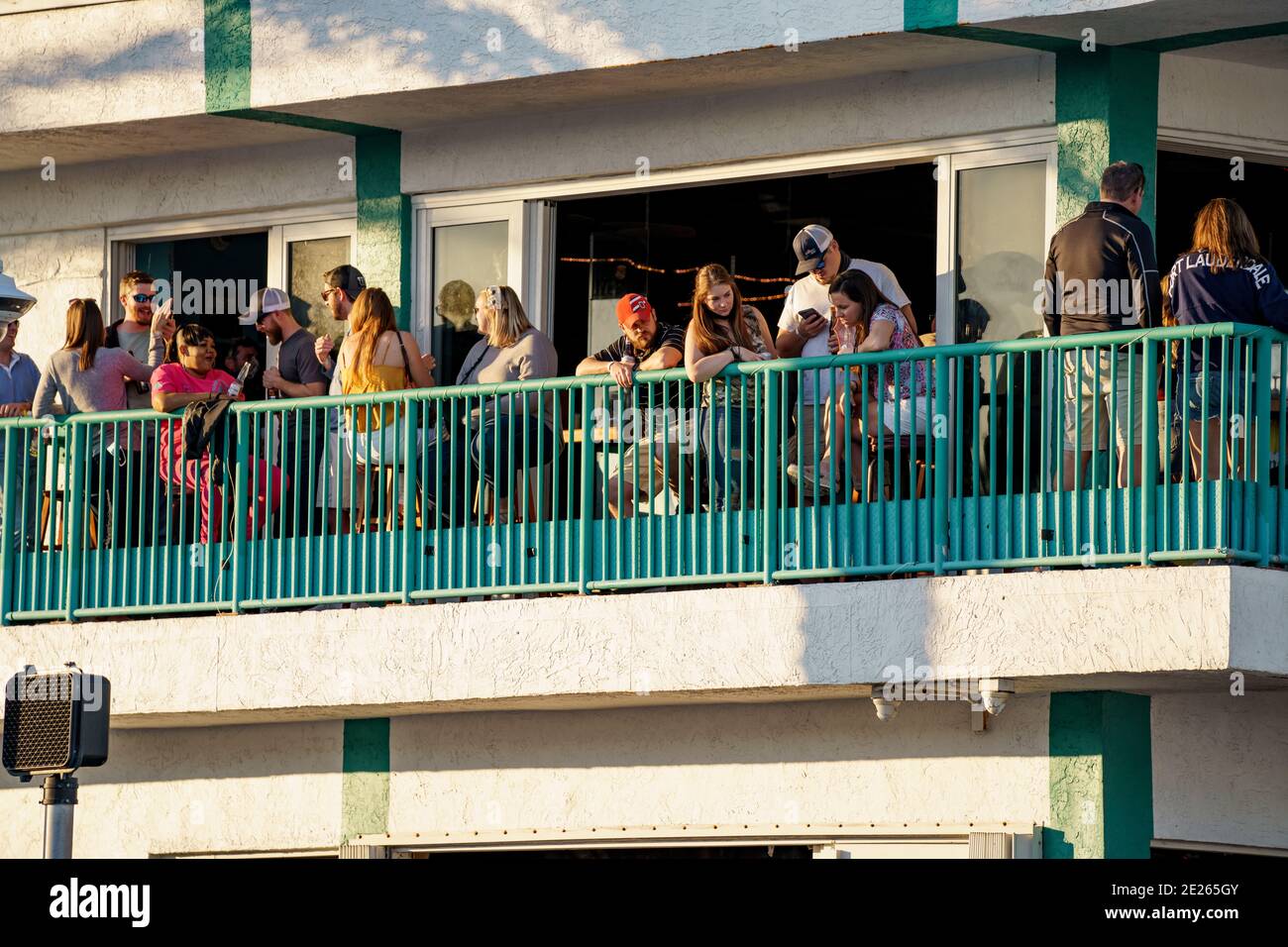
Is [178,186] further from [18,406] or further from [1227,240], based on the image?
[1227,240]

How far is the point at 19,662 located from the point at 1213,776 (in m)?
6.11

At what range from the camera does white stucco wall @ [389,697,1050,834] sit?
13836mm

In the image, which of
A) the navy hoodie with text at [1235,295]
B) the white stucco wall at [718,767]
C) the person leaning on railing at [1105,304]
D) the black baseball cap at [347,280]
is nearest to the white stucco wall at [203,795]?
the white stucco wall at [718,767]

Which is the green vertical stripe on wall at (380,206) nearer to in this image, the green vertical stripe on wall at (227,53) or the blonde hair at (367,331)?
the green vertical stripe on wall at (227,53)

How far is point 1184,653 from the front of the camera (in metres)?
12.3

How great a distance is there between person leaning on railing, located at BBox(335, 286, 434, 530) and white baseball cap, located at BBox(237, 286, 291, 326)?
109 cm

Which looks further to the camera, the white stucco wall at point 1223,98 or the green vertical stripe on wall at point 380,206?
the green vertical stripe on wall at point 380,206

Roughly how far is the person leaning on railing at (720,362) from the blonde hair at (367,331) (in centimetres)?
169

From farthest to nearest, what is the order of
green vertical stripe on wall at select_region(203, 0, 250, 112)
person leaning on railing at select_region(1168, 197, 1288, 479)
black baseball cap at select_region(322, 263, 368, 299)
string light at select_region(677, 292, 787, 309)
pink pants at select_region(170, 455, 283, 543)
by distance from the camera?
string light at select_region(677, 292, 787, 309), green vertical stripe on wall at select_region(203, 0, 250, 112), black baseball cap at select_region(322, 263, 368, 299), pink pants at select_region(170, 455, 283, 543), person leaning on railing at select_region(1168, 197, 1288, 479)

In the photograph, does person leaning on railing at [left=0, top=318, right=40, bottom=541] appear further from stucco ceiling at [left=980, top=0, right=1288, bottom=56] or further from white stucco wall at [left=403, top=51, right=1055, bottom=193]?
stucco ceiling at [left=980, top=0, right=1288, bottom=56]

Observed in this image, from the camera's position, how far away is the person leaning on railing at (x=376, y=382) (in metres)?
14.2

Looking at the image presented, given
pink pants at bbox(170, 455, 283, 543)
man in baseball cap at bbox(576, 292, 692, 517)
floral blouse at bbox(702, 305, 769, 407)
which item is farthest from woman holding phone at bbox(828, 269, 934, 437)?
pink pants at bbox(170, 455, 283, 543)

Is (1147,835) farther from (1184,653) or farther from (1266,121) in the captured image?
(1266,121)

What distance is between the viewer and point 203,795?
15.6 meters
